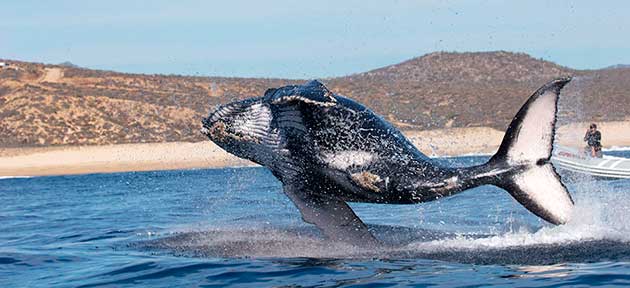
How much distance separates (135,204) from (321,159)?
1132 cm

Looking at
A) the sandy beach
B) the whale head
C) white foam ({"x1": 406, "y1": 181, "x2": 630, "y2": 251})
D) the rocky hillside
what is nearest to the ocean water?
white foam ({"x1": 406, "y1": 181, "x2": 630, "y2": 251})

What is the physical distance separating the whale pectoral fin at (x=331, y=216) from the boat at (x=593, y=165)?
1212 centimetres

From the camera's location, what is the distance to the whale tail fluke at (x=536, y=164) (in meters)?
9.15

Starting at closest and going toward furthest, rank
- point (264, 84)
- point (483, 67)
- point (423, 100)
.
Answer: point (423, 100) → point (264, 84) → point (483, 67)

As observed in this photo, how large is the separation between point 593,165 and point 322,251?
13.2 meters

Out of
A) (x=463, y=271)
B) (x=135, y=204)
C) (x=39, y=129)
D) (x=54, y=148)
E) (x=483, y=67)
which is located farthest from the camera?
(x=483, y=67)

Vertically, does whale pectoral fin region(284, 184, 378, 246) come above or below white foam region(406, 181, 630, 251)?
above

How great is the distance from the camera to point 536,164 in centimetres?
927

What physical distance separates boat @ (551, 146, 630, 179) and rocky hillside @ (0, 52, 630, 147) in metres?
31.3

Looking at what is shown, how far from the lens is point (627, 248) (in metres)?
9.42

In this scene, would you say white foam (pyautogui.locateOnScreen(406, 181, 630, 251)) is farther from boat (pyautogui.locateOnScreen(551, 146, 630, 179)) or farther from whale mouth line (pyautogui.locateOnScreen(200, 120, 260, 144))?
boat (pyautogui.locateOnScreen(551, 146, 630, 179))

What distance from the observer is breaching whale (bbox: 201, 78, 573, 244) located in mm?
9250

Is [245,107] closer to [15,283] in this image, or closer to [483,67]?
[15,283]

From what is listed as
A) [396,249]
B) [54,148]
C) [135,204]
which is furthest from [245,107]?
[54,148]
